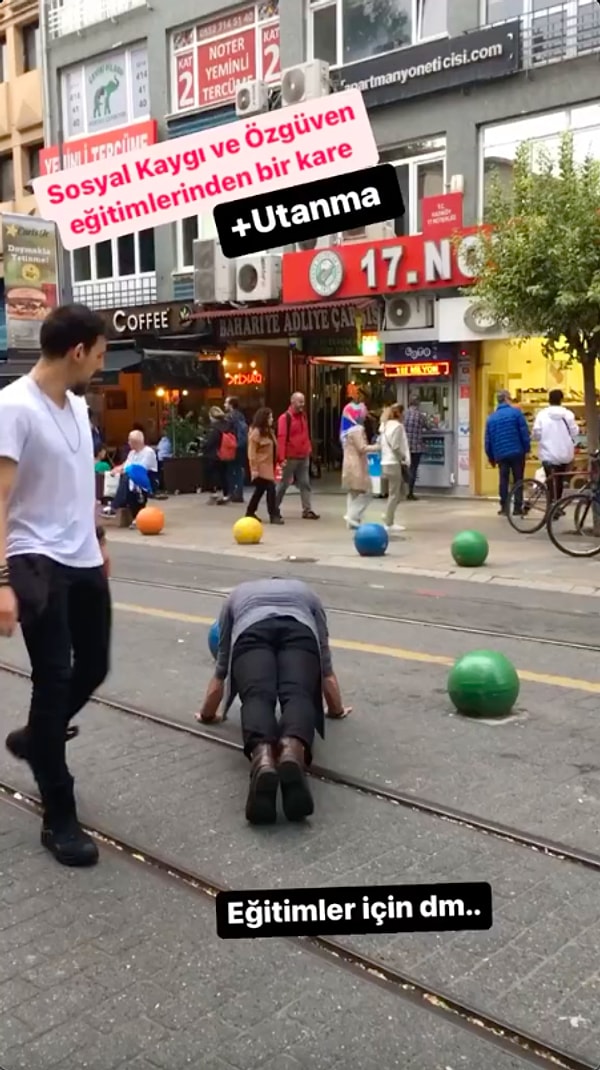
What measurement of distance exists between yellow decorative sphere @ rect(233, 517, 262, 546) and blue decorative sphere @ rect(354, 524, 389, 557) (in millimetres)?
1653

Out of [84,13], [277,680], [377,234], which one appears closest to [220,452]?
[377,234]

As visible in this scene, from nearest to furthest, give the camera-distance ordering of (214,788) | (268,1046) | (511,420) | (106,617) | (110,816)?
(268,1046) → (106,617) → (110,816) → (214,788) → (511,420)

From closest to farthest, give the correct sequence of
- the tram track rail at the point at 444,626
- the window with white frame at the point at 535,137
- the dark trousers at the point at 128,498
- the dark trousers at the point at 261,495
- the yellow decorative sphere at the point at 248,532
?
1. the tram track rail at the point at 444,626
2. the yellow decorative sphere at the point at 248,532
3. the dark trousers at the point at 261,495
4. the dark trousers at the point at 128,498
5. the window with white frame at the point at 535,137

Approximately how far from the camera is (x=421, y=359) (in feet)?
62.4

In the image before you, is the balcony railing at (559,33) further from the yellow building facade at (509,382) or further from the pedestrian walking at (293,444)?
the pedestrian walking at (293,444)

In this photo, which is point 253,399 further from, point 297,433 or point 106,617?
point 106,617

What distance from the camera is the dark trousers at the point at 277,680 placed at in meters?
4.09

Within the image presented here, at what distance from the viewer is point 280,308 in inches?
786

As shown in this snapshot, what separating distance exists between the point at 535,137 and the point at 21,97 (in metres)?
16.0

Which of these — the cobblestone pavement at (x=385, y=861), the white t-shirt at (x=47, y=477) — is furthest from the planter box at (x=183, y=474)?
the white t-shirt at (x=47, y=477)

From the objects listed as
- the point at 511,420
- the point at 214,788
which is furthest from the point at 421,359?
the point at 214,788

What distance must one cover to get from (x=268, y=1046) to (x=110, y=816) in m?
1.65

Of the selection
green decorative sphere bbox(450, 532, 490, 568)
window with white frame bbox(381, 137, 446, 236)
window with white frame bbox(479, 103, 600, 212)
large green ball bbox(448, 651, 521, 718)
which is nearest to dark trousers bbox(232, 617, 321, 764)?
large green ball bbox(448, 651, 521, 718)

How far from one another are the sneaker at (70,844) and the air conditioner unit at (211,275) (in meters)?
18.3
